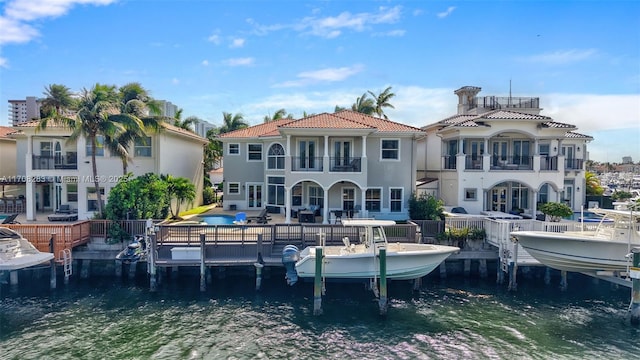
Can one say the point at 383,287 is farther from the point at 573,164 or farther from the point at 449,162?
the point at 573,164

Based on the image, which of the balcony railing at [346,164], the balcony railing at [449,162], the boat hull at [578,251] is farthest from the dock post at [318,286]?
the balcony railing at [449,162]

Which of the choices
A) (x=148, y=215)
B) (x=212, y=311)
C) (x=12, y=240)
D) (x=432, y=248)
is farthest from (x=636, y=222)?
(x=12, y=240)

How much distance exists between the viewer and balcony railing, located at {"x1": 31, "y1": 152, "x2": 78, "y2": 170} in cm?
2553

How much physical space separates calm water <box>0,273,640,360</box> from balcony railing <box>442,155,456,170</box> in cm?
1009

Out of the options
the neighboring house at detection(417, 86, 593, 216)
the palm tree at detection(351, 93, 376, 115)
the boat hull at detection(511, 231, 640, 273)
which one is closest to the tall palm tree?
the palm tree at detection(351, 93, 376, 115)

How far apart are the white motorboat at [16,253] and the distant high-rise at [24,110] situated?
66.9 feet

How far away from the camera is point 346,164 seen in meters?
24.9

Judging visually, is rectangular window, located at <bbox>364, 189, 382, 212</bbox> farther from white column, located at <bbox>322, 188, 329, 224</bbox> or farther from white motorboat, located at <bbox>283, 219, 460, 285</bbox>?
white motorboat, located at <bbox>283, 219, 460, 285</bbox>

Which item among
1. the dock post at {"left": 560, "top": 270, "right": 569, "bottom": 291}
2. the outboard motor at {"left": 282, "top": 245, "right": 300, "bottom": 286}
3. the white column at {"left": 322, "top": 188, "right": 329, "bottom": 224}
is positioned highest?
the white column at {"left": 322, "top": 188, "right": 329, "bottom": 224}

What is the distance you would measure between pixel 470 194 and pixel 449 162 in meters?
2.70

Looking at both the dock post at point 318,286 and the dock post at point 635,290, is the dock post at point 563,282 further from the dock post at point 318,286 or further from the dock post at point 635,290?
the dock post at point 318,286

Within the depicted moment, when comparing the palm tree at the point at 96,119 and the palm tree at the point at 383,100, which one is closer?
the palm tree at the point at 96,119

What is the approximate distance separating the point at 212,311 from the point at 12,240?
9184 mm

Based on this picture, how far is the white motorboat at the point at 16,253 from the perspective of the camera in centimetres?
1548
